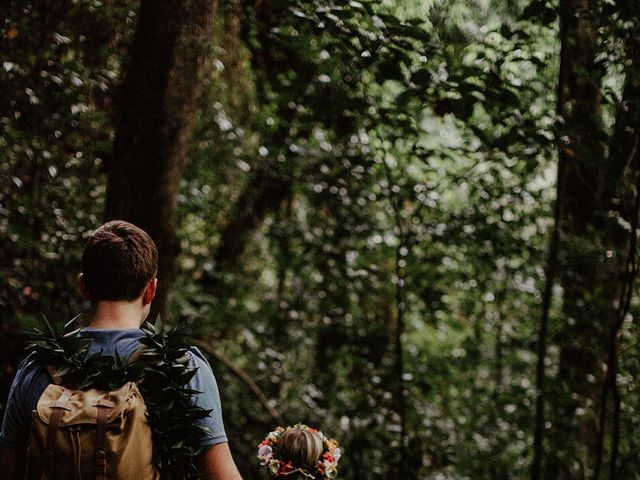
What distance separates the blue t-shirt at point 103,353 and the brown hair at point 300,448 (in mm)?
440

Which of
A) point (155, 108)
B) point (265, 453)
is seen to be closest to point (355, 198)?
point (155, 108)

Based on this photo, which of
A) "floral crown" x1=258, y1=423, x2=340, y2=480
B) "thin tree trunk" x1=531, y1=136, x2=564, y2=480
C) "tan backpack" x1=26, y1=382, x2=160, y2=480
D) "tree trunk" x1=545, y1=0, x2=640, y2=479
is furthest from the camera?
"tree trunk" x1=545, y1=0, x2=640, y2=479

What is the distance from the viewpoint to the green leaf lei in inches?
68.3

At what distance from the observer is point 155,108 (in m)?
3.14

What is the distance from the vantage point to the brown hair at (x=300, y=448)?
7.25 feet

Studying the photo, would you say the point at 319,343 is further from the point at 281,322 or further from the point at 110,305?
the point at 110,305

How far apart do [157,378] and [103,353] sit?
17 centimetres

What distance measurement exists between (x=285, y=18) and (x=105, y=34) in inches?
61.5

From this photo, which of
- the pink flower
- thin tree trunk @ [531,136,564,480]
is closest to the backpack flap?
the pink flower

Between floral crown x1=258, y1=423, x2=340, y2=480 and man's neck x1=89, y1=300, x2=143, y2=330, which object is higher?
man's neck x1=89, y1=300, x2=143, y2=330

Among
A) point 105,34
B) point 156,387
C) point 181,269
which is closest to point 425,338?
point 181,269

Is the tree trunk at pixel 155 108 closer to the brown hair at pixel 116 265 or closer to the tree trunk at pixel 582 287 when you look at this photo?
the brown hair at pixel 116 265

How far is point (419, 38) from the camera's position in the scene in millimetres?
2973

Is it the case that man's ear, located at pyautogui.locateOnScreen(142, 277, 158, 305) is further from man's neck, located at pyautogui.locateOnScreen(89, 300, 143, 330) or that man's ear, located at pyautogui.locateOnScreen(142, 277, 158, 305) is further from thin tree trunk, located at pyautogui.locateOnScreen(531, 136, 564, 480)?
thin tree trunk, located at pyautogui.locateOnScreen(531, 136, 564, 480)
